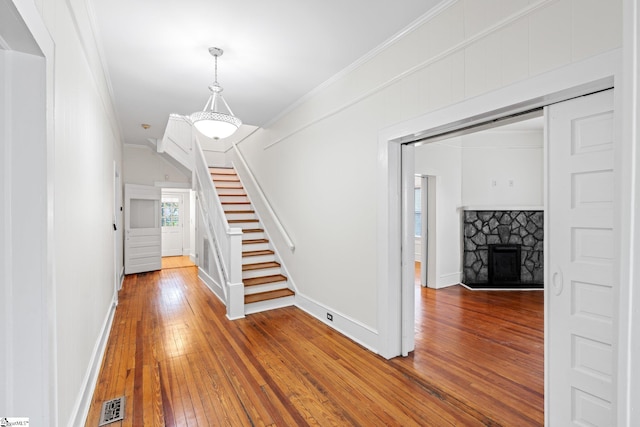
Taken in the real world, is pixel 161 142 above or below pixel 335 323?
above

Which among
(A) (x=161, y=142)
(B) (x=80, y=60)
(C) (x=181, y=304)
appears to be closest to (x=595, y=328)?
(B) (x=80, y=60)

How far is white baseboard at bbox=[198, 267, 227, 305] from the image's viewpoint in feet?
15.6

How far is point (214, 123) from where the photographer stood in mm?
2861

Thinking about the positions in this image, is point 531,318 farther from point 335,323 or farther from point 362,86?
point 362,86

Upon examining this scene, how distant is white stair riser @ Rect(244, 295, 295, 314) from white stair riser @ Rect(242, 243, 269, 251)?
116 cm

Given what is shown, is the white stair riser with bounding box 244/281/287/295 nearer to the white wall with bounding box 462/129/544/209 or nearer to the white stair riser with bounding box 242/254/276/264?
the white stair riser with bounding box 242/254/276/264

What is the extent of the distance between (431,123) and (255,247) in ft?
12.2

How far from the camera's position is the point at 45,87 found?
124cm

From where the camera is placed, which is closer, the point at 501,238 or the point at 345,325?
the point at 345,325

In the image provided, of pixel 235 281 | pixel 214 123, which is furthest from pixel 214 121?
pixel 235 281

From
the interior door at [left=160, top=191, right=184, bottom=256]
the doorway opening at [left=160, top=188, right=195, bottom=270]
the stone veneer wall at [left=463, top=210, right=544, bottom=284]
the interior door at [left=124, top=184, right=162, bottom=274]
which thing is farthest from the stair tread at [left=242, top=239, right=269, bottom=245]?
the interior door at [left=160, top=191, right=184, bottom=256]

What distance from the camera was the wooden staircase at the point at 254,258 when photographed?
14.1 feet

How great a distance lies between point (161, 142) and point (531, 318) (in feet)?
23.0

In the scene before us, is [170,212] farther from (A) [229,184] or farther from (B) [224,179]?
(A) [229,184]
